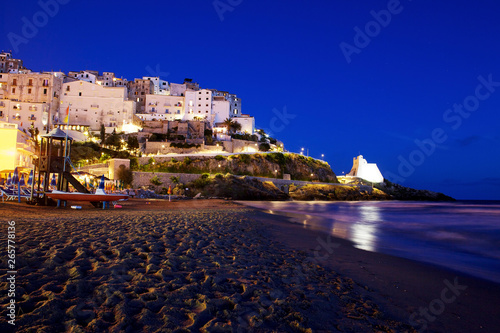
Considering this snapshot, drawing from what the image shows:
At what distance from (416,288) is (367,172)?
8620cm

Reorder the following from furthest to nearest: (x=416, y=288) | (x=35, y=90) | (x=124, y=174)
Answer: (x=35, y=90) → (x=124, y=174) → (x=416, y=288)

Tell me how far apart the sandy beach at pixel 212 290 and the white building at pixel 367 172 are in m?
83.6

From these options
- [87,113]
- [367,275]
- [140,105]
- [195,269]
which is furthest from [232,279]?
[140,105]

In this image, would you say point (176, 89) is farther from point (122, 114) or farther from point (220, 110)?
point (122, 114)

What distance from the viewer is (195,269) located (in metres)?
4.23

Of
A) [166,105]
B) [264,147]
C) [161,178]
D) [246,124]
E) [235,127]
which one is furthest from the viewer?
[246,124]

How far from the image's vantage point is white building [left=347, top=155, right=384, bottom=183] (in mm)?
84188

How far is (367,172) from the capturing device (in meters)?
84.7

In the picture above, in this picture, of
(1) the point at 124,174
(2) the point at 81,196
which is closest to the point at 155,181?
(1) the point at 124,174

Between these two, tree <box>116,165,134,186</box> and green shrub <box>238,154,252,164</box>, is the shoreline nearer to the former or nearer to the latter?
tree <box>116,165,134,186</box>

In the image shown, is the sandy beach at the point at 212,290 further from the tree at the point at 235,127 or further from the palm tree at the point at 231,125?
the tree at the point at 235,127

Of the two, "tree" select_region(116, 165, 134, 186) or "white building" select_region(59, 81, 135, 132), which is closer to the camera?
"tree" select_region(116, 165, 134, 186)

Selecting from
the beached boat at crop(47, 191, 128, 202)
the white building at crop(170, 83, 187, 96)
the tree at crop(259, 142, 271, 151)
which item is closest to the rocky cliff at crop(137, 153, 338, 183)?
the tree at crop(259, 142, 271, 151)

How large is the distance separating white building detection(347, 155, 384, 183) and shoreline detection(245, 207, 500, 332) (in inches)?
3248
